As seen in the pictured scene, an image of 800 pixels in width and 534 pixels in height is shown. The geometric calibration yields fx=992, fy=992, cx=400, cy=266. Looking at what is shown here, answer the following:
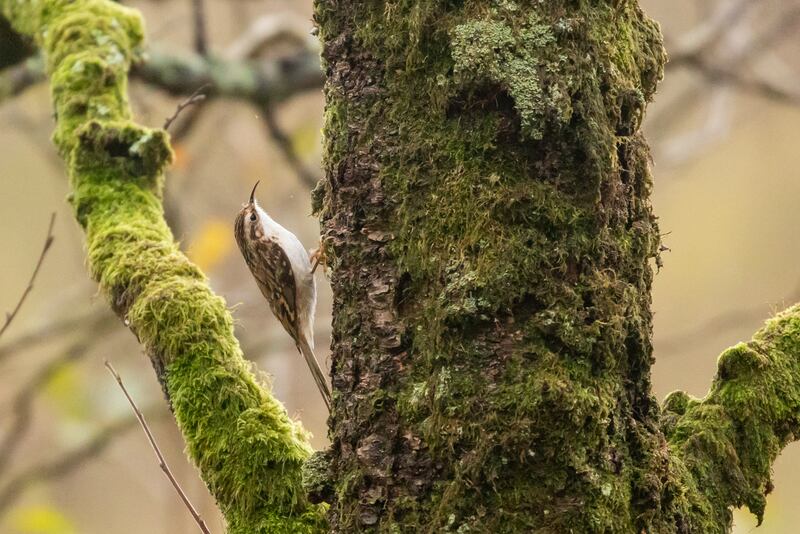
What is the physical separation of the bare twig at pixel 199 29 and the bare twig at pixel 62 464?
2.36 metres

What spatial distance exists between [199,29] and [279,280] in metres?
1.68

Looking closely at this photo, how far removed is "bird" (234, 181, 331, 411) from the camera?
14.8 feet

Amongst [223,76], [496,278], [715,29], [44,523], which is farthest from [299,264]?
[715,29]

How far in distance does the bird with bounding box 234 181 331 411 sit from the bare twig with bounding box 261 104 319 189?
1.06 metres

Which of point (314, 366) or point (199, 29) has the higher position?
point (199, 29)

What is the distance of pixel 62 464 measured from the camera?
20.1 ft

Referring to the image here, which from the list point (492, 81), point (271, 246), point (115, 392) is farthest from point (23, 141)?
point (492, 81)

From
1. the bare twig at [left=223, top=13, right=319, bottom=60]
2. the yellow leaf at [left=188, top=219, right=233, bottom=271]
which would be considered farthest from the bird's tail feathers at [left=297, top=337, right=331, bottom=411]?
the yellow leaf at [left=188, top=219, right=233, bottom=271]

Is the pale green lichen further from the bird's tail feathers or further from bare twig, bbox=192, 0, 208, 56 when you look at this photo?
bare twig, bbox=192, 0, 208, 56

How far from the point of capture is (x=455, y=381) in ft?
6.15

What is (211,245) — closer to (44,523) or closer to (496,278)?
(44,523)

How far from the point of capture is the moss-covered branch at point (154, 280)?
2.29 metres

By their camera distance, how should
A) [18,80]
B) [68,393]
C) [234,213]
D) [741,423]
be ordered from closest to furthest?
[741,423]
[18,80]
[68,393]
[234,213]

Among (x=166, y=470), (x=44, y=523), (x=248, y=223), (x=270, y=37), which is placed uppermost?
(x=270, y=37)
